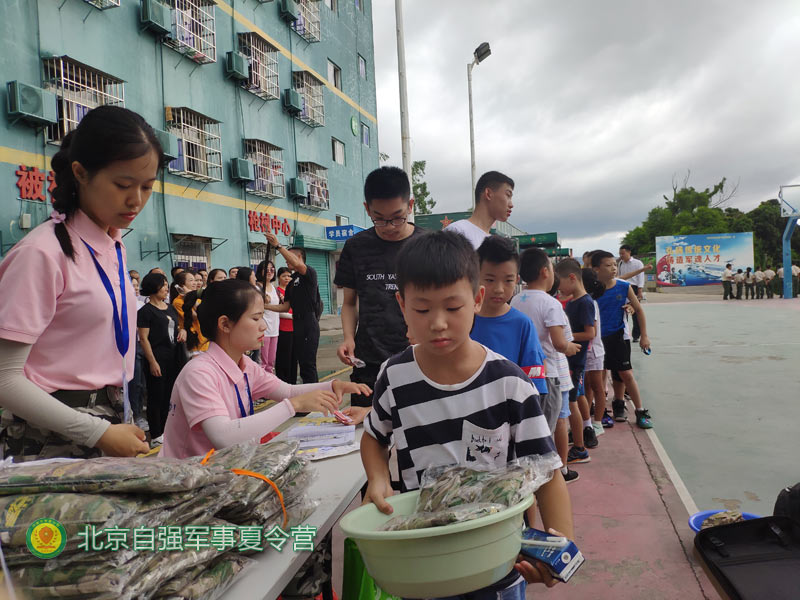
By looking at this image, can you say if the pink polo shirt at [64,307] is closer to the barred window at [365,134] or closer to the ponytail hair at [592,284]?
the ponytail hair at [592,284]

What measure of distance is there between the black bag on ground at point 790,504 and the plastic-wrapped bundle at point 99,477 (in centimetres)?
242

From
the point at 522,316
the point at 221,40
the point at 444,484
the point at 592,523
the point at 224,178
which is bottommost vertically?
the point at 592,523

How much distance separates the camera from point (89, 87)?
31.0ft

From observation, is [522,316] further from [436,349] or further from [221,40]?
[221,40]

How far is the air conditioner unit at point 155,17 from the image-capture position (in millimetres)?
10492

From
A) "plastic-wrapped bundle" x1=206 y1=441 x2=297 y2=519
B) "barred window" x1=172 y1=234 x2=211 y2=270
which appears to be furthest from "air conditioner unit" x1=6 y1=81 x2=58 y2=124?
"plastic-wrapped bundle" x1=206 y1=441 x2=297 y2=519

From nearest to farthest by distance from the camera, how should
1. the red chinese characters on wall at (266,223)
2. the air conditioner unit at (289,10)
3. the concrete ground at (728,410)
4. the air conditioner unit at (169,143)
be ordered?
the concrete ground at (728,410), the air conditioner unit at (169,143), the red chinese characters on wall at (266,223), the air conditioner unit at (289,10)

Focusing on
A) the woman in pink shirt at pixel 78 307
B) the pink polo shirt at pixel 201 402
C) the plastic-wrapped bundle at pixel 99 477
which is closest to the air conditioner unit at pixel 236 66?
the pink polo shirt at pixel 201 402

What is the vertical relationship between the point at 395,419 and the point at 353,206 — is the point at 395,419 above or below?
below

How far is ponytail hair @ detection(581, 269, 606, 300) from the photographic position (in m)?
5.15

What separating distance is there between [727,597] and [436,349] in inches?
69.9

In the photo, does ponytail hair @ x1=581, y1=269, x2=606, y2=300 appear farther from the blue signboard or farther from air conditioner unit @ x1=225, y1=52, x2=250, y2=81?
the blue signboard

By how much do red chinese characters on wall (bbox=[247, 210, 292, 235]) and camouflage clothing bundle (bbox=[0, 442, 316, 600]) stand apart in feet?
43.9

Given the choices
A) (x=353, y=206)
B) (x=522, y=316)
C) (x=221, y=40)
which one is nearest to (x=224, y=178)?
(x=221, y=40)
